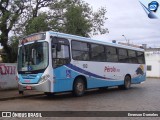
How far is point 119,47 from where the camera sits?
2228 centimetres

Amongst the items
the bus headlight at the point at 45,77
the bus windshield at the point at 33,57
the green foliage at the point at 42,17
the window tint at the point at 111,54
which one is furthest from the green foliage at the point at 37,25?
the bus headlight at the point at 45,77

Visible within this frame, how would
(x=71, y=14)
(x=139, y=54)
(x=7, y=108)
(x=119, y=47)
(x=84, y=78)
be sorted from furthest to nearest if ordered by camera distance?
1. (x=139, y=54)
2. (x=71, y=14)
3. (x=119, y=47)
4. (x=84, y=78)
5. (x=7, y=108)

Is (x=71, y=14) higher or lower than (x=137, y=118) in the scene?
higher

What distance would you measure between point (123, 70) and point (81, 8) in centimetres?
562

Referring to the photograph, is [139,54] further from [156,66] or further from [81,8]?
[156,66]

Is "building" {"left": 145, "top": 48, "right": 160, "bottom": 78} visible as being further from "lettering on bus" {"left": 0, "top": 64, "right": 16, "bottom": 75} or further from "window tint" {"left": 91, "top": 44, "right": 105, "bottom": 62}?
"lettering on bus" {"left": 0, "top": 64, "right": 16, "bottom": 75}

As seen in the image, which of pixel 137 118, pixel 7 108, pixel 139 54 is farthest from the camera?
pixel 139 54

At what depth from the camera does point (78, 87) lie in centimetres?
1739

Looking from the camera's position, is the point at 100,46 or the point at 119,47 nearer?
the point at 100,46

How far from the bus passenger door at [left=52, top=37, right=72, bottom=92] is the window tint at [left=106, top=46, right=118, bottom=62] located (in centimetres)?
457

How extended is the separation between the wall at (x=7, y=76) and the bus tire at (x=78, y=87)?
5528 millimetres

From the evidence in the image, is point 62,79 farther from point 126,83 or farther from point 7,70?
point 126,83

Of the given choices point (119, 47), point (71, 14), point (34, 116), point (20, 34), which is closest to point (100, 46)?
point (119, 47)

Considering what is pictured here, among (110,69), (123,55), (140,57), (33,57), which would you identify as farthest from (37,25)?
(140,57)
